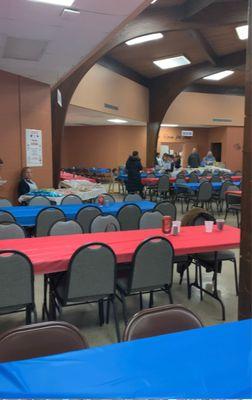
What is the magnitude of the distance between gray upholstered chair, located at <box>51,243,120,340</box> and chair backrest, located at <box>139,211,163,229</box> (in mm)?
1639

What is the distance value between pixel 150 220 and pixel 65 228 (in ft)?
3.76

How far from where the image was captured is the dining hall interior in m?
1.50

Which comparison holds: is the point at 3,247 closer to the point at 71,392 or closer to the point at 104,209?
the point at 71,392

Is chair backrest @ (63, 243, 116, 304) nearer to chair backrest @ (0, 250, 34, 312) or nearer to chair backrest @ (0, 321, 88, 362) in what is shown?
chair backrest @ (0, 250, 34, 312)

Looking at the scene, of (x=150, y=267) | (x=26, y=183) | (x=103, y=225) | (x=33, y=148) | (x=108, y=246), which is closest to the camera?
(x=108, y=246)

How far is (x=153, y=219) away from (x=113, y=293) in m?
1.73

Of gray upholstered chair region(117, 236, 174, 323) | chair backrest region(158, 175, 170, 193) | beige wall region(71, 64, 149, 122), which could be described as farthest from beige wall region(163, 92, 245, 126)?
gray upholstered chair region(117, 236, 174, 323)

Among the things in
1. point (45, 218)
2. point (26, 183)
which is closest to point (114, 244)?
point (45, 218)

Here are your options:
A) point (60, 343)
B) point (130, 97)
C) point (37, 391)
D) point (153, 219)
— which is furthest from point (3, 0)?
point (130, 97)

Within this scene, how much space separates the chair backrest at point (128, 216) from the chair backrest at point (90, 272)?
2.11 m

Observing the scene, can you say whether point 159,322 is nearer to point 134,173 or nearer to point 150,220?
point 150,220

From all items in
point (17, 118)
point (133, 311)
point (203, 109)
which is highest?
point (203, 109)

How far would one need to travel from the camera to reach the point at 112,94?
40.7 feet

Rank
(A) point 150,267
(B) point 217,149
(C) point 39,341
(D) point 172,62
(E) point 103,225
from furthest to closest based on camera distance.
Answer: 1. (B) point 217,149
2. (D) point 172,62
3. (E) point 103,225
4. (A) point 150,267
5. (C) point 39,341
